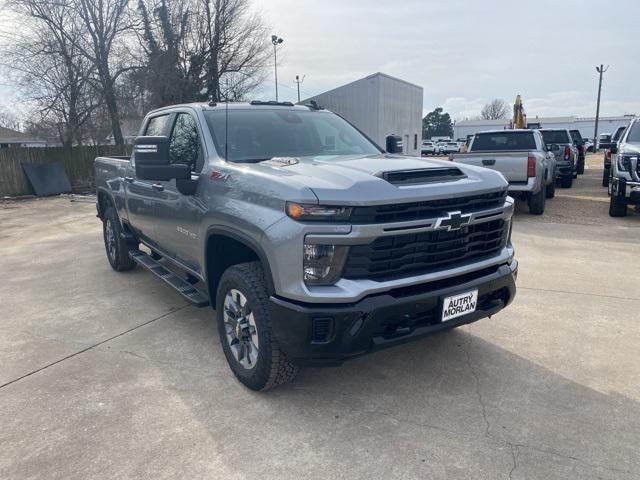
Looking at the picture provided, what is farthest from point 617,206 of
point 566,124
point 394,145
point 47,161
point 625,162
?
point 566,124

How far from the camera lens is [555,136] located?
53.8 ft

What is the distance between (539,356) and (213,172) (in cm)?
283

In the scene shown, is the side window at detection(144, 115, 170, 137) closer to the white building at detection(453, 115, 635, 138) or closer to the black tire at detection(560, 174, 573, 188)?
the black tire at detection(560, 174, 573, 188)

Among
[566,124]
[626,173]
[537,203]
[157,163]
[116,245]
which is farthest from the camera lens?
[566,124]

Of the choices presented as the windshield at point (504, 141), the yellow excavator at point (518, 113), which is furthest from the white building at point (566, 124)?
the windshield at point (504, 141)

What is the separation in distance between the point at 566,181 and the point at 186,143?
14689 mm

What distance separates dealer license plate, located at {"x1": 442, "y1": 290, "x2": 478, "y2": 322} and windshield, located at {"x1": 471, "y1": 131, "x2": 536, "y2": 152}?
894 centimetres

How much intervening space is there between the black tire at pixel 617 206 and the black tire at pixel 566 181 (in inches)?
231

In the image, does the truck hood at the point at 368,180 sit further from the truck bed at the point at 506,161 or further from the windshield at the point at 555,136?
the windshield at the point at 555,136

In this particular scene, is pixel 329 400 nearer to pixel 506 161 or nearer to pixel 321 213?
pixel 321 213

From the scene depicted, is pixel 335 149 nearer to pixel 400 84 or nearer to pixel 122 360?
pixel 122 360

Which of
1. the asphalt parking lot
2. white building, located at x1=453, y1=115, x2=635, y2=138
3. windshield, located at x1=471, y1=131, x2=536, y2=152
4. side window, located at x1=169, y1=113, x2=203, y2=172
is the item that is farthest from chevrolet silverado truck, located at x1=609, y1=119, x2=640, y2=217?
white building, located at x1=453, y1=115, x2=635, y2=138

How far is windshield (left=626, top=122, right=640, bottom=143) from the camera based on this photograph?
981 centimetres

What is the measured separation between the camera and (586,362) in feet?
11.9
